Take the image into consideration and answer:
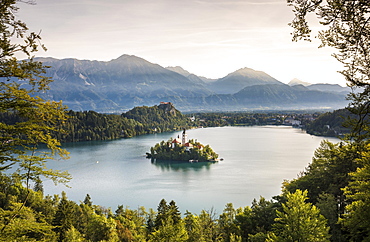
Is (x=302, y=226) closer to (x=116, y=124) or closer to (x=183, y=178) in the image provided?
(x=183, y=178)

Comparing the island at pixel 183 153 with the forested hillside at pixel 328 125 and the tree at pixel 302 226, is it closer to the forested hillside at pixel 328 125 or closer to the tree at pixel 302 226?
the forested hillside at pixel 328 125

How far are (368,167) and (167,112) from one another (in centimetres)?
9919

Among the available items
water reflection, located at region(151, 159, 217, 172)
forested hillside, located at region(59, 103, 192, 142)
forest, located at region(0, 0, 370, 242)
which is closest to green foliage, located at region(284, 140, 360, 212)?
forest, located at region(0, 0, 370, 242)

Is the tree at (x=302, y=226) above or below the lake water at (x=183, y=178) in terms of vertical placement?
above

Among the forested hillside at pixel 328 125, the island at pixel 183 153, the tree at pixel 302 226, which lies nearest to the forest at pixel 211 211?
the tree at pixel 302 226

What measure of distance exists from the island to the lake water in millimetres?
1554

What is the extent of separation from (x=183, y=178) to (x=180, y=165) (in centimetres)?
705

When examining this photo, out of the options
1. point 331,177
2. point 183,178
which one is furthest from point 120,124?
point 331,177

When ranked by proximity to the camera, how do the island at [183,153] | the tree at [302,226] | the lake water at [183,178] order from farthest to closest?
1. the island at [183,153]
2. the lake water at [183,178]
3. the tree at [302,226]

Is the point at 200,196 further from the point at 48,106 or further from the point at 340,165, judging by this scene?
the point at 48,106

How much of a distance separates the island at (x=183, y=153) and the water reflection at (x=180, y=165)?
0.87 m

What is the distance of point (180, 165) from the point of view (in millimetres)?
40188

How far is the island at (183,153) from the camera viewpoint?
138 feet

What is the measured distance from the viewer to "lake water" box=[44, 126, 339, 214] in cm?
2552
